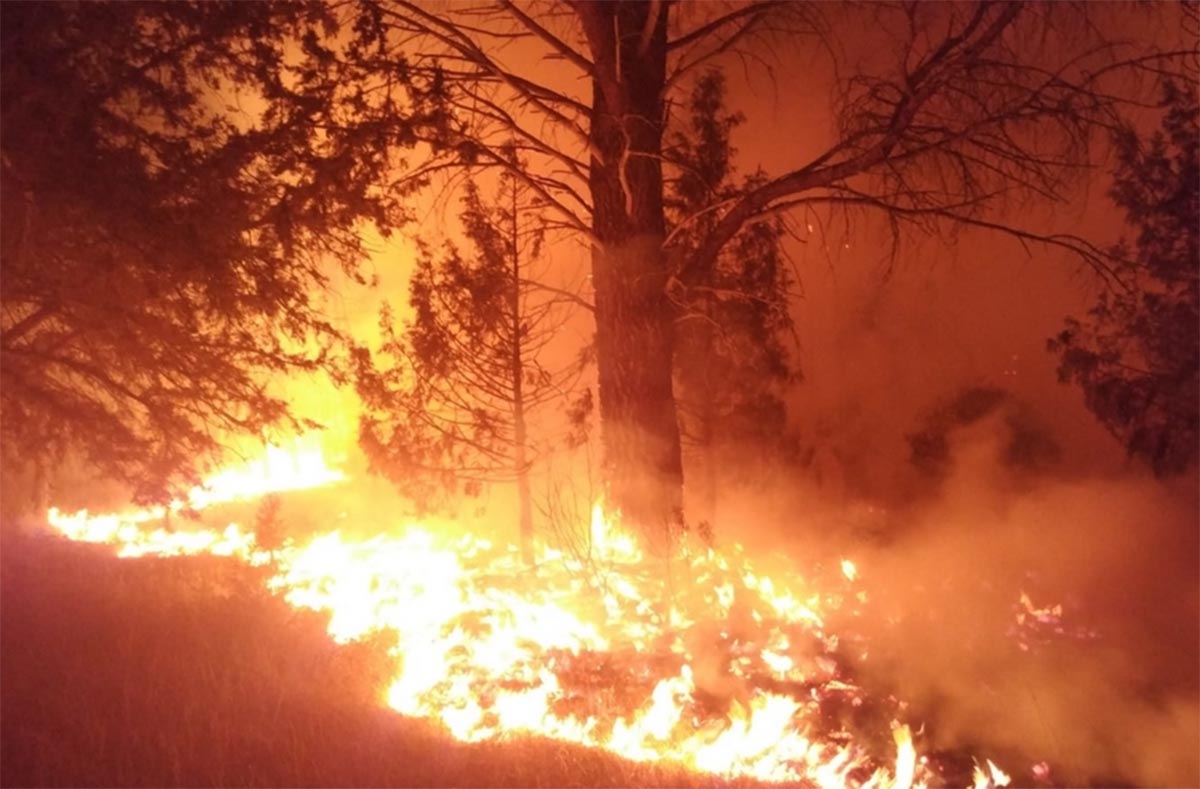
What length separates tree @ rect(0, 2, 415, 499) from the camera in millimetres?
5527

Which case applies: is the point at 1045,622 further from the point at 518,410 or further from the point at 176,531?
the point at 176,531

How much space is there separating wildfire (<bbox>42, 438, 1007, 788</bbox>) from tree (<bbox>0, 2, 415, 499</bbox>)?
4.82ft

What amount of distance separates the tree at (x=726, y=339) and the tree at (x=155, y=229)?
3956mm

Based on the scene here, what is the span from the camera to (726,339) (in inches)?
398

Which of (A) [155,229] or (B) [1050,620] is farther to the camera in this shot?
(B) [1050,620]

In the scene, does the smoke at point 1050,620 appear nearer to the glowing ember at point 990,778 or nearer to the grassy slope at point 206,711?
the glowing ember at point 990,778

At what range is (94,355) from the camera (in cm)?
655

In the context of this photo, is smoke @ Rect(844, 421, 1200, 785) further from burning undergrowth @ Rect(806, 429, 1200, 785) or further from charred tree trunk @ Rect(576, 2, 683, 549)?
charred tree trunk @ Rect(576, 2, 683, 549)

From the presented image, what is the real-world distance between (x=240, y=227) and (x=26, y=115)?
1.43 meters

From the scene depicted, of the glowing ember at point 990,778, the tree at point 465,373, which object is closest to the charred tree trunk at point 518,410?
the tree at point 465,373

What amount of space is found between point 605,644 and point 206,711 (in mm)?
3177

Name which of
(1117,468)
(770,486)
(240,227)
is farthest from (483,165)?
Result: (1117,468)

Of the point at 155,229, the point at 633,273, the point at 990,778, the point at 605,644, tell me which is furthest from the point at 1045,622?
the point at 155,229

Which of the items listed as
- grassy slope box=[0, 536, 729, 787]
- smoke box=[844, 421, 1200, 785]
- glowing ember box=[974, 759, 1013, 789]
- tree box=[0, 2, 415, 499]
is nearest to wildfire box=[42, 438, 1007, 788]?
glowing ember box=[974, 759, 1013, 789]
